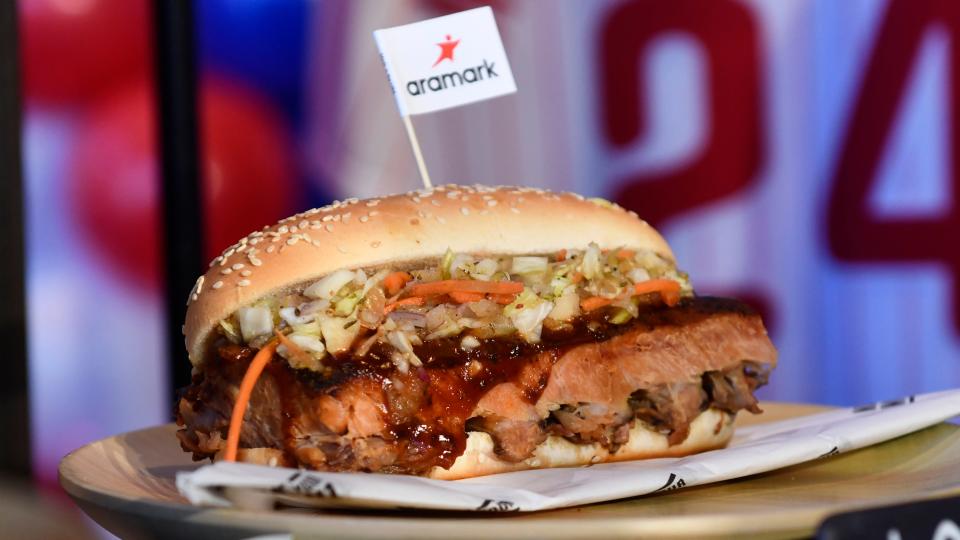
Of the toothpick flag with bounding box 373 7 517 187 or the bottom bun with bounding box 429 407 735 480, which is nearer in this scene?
the bottom bun with bounding box 429 407 735 480

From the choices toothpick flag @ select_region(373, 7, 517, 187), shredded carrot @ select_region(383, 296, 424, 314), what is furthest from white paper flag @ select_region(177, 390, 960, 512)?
toothpick flag @ select_region(373, 7, 517, 187)

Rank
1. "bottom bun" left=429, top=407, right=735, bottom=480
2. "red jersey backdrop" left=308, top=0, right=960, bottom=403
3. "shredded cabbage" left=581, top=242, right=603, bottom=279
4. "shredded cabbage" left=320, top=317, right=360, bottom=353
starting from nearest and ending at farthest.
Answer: "shredded cabbage" left=320, top=317, right=360, bottom=353, "bottom bun" left=429, top=407, right=735, bottom=480, "shredded cabbage" left=581, top=242, right=603, bottom=279, "red jersey backdrop" left=308, top=0, right=960, bottom=403

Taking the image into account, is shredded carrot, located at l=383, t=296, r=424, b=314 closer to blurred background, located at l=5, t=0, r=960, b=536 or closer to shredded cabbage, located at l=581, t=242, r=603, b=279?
shredded cabbage, located at l=581, t=242, r=603, b=279

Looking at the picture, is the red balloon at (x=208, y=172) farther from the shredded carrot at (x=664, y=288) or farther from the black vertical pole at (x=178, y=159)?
the shredded carrot at (x=664, y=288)

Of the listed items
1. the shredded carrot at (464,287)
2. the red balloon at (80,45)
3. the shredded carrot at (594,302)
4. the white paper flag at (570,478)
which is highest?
the red balloon at (80,45)

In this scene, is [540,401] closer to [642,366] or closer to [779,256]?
[642,366]

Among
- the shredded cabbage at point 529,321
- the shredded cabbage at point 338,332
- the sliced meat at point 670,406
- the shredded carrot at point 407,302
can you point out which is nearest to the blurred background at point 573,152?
the sliced meat at point 670,406

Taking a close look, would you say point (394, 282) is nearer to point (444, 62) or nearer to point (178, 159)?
point (444, 62)
